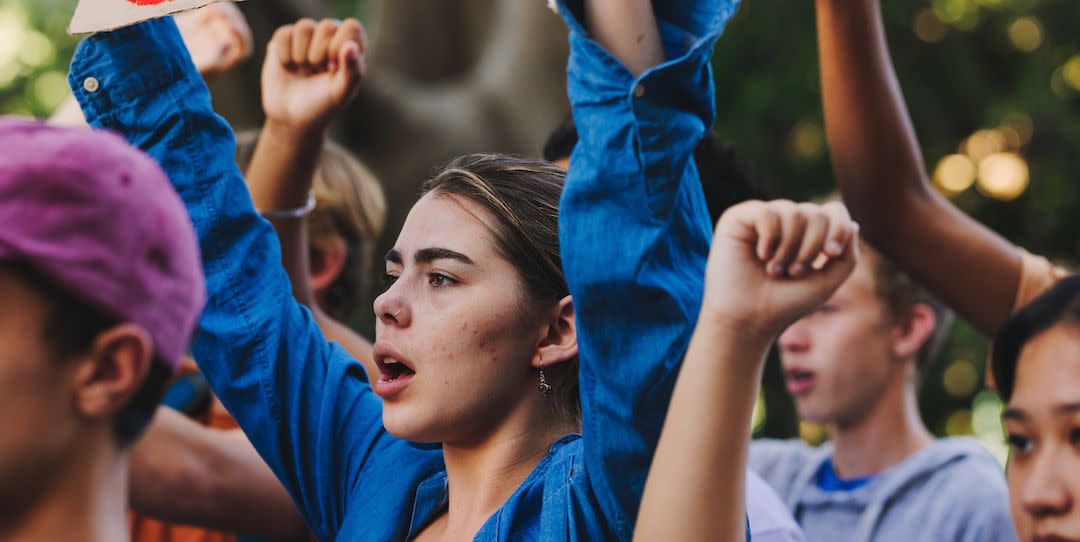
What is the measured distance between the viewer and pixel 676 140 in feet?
5.06

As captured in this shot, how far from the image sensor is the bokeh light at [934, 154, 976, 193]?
8.45 metres

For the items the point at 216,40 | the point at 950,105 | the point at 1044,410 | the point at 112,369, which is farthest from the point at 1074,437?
the point at 950,105

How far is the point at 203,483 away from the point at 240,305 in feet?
2.11

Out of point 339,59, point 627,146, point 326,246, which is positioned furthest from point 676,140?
point 326,246

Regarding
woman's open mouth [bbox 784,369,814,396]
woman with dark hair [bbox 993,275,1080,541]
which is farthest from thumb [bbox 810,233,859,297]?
woman's open mouth [bbox 784,369,814,396]

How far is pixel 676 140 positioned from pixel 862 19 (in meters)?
1.22

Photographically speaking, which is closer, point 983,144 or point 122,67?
point 122,67

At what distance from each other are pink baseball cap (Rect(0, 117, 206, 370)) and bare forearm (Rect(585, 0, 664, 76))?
21.0 inches

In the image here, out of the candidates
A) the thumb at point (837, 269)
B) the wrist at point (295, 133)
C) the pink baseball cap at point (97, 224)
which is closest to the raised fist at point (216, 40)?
the wrist at point (295, 133)

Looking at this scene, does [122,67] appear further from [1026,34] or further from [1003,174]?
[1026,34]

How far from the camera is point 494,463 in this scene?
207cm

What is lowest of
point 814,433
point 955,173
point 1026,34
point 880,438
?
point 814,433

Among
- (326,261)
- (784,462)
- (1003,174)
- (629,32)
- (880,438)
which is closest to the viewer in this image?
(629,32)

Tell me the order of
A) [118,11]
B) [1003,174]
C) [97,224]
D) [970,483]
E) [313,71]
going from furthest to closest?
[1003,174], [970,483], [313,71], [118,11], [97,224]
